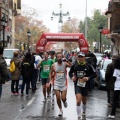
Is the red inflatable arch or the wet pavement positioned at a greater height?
the red inflatable arch

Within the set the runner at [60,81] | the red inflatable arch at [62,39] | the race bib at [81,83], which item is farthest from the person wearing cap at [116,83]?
the red inflatable arch at [62,39]

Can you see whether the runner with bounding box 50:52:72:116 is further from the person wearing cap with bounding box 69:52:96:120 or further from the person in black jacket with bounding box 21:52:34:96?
the person in black jacket with bounding box 21:52:34:96

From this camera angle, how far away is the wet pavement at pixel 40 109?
11898 mm

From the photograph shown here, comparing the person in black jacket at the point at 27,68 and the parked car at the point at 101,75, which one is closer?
the person in black jacket at the point at 27,68

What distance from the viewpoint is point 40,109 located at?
13383 millimetres

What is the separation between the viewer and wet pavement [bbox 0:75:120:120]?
39.0 feet

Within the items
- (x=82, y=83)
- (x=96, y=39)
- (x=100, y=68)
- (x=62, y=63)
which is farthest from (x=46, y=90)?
(x=96, y=39)

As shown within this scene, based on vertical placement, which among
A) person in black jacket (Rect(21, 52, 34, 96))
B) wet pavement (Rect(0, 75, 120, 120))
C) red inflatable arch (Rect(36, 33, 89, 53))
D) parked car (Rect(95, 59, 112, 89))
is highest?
red inflatable arch (Rect(36, 33, 89, 53))

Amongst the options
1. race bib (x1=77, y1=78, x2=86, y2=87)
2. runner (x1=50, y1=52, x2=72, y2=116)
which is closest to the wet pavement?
runner (x1=50, y1=52, x2=72, y2=116)

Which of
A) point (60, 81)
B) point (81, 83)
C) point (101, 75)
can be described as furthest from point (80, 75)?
point (101, 75)

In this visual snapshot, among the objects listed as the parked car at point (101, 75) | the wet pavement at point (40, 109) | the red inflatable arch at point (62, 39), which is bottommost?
the wet pavement at point (40, 109)

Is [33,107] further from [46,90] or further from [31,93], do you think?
[31,93]

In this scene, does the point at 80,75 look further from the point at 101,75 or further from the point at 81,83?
the point at 101,75

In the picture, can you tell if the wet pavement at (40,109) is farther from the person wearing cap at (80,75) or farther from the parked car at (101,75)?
the parked car at (101,75)
